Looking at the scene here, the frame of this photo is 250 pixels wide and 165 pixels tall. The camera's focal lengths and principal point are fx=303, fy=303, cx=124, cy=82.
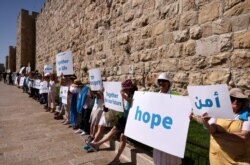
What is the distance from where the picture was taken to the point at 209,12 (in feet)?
14.6

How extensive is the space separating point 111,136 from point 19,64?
73.9 feet

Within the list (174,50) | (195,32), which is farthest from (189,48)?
(174,50)

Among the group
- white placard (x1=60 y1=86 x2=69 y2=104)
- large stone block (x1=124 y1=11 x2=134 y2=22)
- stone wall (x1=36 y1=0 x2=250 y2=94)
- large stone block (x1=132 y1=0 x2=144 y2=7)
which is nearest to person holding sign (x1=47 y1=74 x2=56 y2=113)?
stone wall (x1=36 y1=0 x2=250 y2=94)

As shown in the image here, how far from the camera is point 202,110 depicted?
2.88m

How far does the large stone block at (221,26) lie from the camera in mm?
4129

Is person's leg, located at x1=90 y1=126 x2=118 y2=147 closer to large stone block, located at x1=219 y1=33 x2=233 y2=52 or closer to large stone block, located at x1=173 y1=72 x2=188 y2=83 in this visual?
large stone block, located at x1=173 y1=72 x2=188 y2=83

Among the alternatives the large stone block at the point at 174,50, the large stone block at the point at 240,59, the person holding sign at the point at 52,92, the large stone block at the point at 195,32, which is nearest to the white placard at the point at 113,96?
the large stone block at the point at 174,50

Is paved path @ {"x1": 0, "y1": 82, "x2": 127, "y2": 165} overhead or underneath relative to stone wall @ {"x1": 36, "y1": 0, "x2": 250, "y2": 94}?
underneath

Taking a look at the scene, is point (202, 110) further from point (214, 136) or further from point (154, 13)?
point (154, 13)

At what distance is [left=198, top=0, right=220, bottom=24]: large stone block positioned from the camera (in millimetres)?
4330

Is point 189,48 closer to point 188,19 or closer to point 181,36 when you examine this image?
point 181,36

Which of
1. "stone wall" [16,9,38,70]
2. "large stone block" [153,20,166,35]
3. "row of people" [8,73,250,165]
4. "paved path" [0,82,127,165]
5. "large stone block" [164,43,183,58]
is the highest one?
"stone wall" [16,9,38,70]

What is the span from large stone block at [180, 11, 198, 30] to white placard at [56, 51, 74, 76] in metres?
3.18

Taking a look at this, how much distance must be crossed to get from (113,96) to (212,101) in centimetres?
236
